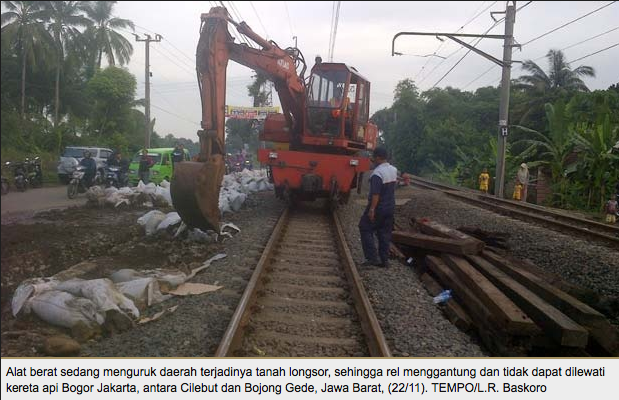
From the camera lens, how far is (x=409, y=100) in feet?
156

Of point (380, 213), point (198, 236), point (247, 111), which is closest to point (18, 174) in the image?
point (198, 236)

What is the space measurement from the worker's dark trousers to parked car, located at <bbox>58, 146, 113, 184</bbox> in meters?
5.22

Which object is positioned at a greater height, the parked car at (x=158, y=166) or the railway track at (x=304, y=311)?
the parked car at (x=158, y=166)

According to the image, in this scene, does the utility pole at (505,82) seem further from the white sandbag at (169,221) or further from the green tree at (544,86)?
the white sandbag at (169,221)

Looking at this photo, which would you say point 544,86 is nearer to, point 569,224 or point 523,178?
point 523,178

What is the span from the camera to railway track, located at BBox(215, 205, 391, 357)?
13.9 feet

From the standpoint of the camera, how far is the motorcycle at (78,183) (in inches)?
454

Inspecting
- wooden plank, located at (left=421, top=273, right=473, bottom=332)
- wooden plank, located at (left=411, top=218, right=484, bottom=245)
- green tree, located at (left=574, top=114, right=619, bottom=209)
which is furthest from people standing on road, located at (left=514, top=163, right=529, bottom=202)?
wooden plank, located at (left=421, top=273, right=473, bottom=332)

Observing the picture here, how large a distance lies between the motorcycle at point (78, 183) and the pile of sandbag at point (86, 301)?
7.00m

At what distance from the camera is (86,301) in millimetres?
4586

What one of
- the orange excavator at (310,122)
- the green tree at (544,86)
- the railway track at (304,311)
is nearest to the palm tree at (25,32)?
the railway track at (304,311)

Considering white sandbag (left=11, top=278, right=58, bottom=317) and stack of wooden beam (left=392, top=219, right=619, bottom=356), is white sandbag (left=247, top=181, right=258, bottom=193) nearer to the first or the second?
stack of wooden beam (left=392, top=219, right=619, bottom=356)

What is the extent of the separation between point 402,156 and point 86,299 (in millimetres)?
41933

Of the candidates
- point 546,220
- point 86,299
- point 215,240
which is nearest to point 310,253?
point 215,240
